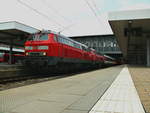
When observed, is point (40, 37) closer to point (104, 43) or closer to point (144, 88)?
point (144, 88)

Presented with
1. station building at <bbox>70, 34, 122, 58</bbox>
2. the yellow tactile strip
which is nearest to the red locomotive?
the yellow tactile strip

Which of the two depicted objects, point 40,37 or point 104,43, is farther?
point 104,43

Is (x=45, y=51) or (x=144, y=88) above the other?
(x=45, y=51)

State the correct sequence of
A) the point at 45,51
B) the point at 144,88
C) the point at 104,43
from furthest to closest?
the point at 104,43
the point at 45,51
the point at 144,88

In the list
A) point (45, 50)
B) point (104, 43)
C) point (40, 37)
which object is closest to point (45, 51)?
point (45, 50)

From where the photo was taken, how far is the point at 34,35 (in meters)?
14.4

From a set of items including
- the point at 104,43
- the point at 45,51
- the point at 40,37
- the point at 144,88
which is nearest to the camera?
the point at 144,88

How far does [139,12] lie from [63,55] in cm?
1237

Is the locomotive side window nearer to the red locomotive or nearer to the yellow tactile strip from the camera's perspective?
the red locomotive

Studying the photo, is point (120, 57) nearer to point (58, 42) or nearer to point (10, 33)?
point (10, 33)

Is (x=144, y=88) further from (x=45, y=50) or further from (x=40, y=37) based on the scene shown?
(x=40, y=37)

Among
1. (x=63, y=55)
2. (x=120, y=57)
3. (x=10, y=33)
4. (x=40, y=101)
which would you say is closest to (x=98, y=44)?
(x=120, y=57)

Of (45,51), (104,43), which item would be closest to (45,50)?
(45,51)

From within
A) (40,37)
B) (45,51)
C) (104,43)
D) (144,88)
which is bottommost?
(144,88)
